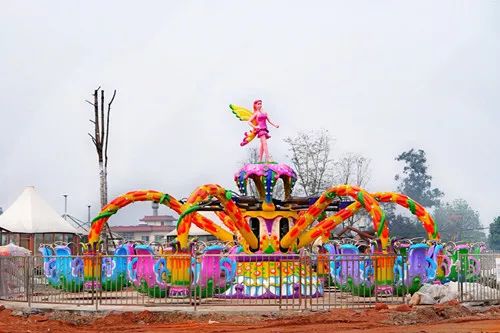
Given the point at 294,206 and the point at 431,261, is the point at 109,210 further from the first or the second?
the point at 431,261

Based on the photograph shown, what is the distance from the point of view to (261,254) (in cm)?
2019

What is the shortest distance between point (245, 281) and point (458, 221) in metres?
64.5

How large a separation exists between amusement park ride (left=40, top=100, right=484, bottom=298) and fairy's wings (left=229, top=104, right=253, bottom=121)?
0.11 feet

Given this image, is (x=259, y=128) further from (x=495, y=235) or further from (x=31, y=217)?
(x=495, y=235)

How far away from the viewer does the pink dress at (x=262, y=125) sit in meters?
24.4

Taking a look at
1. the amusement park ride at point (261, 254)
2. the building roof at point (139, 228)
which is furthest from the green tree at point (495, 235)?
the amusement park ride at point (261, 254)

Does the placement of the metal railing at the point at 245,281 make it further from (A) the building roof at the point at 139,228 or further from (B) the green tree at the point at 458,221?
(A) the building roof at the point at 139,228

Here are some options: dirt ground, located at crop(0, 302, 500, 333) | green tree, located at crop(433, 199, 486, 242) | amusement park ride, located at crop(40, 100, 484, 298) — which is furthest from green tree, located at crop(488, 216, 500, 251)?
dirt ground, located at crop(0, 302, 500, 333)

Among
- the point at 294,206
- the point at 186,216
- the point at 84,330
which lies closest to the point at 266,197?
the point at 294,206

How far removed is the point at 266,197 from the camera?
23.7 m

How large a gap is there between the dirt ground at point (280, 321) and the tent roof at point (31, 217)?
2720 centimetres

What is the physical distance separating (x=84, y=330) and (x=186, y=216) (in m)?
5.91

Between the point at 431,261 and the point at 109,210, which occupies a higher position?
the point at 109,210

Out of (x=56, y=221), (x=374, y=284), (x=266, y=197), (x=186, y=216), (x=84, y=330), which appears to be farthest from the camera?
(x=56, y=221)
